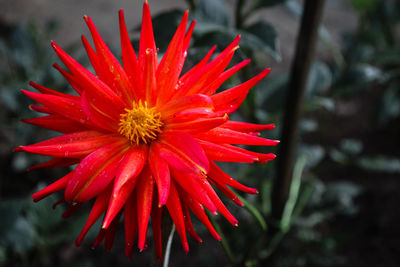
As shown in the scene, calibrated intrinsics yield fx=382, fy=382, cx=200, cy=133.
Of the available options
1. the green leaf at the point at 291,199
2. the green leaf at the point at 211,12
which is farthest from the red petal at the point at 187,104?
the green leaf at the point at 291,199

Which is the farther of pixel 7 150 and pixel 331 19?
pixel 331 19

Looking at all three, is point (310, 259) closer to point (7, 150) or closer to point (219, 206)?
point (219, 206)

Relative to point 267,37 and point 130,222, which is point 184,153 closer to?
point 130,222

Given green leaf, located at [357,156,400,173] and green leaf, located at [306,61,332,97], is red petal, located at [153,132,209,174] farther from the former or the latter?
green leaf, located at [357,156,400,173]

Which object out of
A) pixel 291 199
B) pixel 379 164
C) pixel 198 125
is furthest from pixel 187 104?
pixel 379 164

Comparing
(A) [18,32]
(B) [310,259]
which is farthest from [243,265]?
(A) [18,32]

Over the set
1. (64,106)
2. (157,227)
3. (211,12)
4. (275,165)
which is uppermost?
(211,12)
